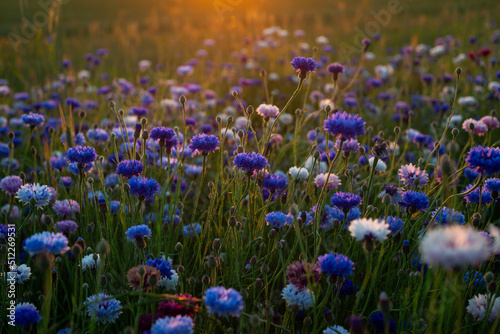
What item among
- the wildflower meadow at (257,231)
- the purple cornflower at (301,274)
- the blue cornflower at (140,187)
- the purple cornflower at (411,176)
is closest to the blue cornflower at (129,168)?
the wildflower meadow at (257,231)

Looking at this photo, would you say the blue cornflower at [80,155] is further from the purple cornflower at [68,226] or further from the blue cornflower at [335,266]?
the blue cornflower at [335,266]

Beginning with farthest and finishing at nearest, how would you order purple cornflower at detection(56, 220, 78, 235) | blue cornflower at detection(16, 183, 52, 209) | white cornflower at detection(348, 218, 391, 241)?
purple cornflower at detection(56, 220, 78, 235) → blue cornflower at detection(16, 183, 52, 209) → white cornflower at detection(348, 218, 391, 241)

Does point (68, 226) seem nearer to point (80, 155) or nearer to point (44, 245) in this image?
point (80, 155)

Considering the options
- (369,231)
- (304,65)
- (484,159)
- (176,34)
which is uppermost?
(176,34)

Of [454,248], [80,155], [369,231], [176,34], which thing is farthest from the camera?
[176,34]

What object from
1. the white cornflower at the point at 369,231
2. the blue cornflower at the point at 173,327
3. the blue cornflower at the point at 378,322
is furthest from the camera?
the blue cornflower at the point at 378,322

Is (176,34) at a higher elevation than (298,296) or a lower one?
higher

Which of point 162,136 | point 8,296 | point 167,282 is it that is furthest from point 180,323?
point 162,136

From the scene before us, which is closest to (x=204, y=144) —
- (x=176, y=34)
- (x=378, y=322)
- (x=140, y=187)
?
(x=140, y=187)

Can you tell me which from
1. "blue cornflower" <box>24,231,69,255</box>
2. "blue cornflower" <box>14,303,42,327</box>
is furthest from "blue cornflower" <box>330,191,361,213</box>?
"blue cornflower" <box>14,303,42,327</box>

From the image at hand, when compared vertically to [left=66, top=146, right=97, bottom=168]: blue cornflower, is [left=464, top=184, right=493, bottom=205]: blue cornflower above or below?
above

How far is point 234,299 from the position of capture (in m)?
1.00

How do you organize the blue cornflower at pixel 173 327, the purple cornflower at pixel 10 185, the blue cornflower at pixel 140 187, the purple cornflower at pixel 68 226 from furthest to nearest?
the purple cornflower at pixel 10 185 < the purple cornflower at pixel 68 226 < the blue cornflower at pixel 140 187 < the blue cornflower at pixel 173 327

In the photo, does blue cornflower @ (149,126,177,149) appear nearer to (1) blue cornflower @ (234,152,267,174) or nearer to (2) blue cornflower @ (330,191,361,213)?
(1) blue cornflower @ (234,152,267,174)
